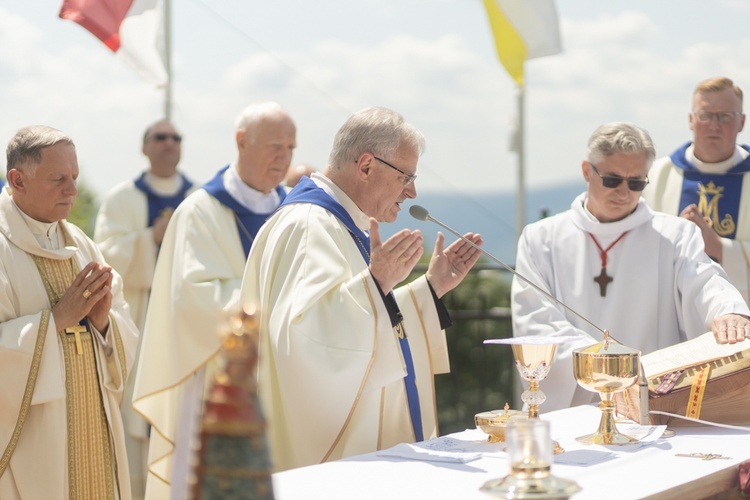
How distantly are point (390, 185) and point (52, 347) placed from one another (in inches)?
58.4

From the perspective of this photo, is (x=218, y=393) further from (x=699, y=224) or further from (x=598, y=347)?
(x=699, y=224)

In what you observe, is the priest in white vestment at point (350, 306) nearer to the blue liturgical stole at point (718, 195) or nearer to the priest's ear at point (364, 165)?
the priest's ear at point (364, 165)

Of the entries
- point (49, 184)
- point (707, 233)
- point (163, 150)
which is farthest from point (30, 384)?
point (163, 150)

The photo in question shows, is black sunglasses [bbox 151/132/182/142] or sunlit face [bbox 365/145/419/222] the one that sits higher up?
black sunglasses [bbox 151/132/182/142]

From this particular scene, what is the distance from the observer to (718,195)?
5867 millimetres

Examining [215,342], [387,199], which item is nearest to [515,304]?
[387,199]

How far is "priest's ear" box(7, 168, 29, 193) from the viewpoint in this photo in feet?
13.6

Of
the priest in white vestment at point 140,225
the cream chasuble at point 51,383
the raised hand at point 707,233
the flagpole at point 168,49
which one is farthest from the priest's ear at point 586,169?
the flagpole at point 168,49

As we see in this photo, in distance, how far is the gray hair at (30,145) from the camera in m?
4.11

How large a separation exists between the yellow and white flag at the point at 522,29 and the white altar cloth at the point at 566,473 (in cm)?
447

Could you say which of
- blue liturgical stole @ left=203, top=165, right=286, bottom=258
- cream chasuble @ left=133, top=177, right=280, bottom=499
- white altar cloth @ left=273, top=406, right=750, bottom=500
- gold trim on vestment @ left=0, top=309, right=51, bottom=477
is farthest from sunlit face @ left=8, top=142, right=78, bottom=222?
white altar cloth @ left=273, top=406, right=750, bottom=500

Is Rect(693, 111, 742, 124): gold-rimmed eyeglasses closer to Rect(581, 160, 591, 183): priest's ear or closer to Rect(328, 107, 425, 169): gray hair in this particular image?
Rect(581, 160, 591, 183): priest's ear

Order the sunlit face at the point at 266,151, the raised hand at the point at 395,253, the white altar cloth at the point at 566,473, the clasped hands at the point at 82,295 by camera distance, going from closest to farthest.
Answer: the white altar cloth at the point at 566,473 < the raised hand at the point at 395,253 < the clasped hands at the point at 82,295 < the sunlit face at the point at 266,151

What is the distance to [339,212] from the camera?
12.9ft
